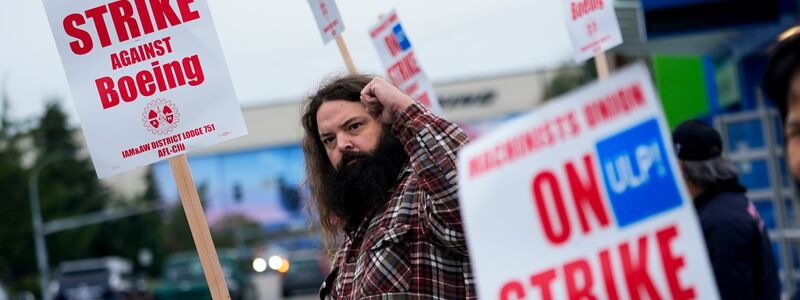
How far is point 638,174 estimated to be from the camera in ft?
6.61

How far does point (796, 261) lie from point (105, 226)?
2333 inches

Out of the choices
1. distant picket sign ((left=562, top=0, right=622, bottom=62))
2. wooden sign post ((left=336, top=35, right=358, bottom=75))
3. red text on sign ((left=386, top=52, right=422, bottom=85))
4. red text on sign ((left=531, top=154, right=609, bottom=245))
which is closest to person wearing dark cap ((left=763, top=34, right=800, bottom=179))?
red text on sign ((left=531, top=154, right=609, bottom=245))

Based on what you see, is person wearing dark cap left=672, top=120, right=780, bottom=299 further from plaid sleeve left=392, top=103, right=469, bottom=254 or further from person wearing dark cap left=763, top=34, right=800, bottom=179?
person wearing dark cap left=763, top=34, right=800, bottom=179

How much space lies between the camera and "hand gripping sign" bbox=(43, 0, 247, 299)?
4.11 meters

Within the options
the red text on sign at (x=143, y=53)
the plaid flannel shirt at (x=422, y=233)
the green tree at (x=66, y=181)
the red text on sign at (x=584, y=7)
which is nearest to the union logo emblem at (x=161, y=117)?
the red text on sign at (x=143, y=53)

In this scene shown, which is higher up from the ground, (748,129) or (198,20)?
(198,20)

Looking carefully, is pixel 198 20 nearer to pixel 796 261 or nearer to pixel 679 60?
pixel 796 261

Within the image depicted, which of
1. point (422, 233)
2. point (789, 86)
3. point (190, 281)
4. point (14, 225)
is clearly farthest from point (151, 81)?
point (14, 225)

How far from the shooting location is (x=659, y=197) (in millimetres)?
2002

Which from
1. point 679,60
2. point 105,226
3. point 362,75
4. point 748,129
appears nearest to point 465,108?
point 105,226

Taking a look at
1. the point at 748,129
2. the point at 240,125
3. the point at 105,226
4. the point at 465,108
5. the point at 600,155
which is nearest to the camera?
the point at 600,155

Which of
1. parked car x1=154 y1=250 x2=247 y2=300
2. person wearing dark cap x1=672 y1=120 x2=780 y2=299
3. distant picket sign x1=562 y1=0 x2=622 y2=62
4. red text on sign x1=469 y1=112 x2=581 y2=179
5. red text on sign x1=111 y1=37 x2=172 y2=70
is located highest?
red text on sign x1=111 y1=37 x2=172 y2=70

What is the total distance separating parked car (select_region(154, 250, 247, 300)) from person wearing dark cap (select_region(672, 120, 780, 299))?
24.0m

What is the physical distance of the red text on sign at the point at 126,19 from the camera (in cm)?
413
